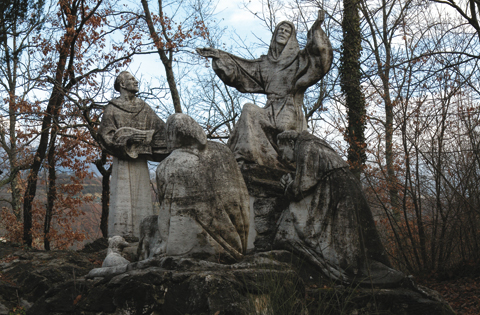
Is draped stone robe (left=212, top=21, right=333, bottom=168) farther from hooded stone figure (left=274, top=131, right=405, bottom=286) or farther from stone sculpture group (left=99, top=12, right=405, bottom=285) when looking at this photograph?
hooded stone figure (left=274, top=131, right=405, bottom=286)

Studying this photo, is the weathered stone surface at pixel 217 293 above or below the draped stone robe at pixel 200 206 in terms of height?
below

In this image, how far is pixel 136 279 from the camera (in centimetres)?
420

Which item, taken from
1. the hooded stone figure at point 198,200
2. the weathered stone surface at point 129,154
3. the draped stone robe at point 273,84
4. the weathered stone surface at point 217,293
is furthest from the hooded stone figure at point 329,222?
the weathered stone surface at point 129,154

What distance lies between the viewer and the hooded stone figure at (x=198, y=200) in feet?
15.3

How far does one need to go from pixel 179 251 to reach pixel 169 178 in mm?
A: 724

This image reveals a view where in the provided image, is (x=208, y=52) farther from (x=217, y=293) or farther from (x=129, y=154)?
(x=217, y=293)

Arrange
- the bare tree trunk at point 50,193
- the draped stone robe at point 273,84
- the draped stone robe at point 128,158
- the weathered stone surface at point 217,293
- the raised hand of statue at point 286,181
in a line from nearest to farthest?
the weathered stone surface at point 217,293 < the raised hand of statue at point 286,181 < the draped stone robe at point 273,84 < the draped stone robe at point 128,158 < the bare tree trunk at point 50,193

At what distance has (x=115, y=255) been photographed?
17.1 feet

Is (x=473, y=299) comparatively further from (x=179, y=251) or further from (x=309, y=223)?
(x=179, y=251)

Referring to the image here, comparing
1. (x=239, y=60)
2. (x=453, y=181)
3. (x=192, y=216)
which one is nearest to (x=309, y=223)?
(x=192, y=216)

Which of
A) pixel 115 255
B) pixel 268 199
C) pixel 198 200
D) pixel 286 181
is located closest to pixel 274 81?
pixel 268 199

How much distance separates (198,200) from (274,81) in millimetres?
3372

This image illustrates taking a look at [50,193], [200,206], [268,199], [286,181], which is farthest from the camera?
[50,193]

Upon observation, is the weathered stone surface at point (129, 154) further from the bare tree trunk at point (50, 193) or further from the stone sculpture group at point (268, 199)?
the bare tree trunk at point (50, 193)
